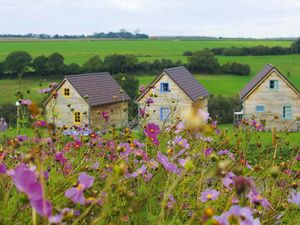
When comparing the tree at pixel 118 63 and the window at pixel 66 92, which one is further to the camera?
the tree at pixel 118 63

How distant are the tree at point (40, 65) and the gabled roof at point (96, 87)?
19730mm

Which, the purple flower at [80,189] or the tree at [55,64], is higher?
the purple flower at [80,189]

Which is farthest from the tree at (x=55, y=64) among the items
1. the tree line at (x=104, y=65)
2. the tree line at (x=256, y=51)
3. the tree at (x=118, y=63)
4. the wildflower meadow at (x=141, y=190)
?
the wildflower meadow at (x=141, y=190)

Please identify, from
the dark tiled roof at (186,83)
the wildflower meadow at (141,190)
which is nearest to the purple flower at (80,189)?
the wildflower meadow at (141,190)

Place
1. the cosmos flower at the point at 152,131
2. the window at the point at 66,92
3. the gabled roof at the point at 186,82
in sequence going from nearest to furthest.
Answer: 1. the cosmos flower at the point at 152,131
2. the gabled roof at the point at 186,82
3. the window at the point at 66,92

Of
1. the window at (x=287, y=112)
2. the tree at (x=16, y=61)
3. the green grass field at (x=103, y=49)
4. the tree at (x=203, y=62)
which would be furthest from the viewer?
the green grass field at (x=103, y=49)

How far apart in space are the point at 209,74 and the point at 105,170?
2195 inches

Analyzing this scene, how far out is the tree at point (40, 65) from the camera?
5028 centimetres

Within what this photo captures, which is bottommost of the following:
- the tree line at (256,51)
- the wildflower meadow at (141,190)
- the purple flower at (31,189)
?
the tree line at (256,51)

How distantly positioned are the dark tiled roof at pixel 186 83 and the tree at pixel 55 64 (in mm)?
23453

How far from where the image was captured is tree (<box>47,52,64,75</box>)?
2050 inches

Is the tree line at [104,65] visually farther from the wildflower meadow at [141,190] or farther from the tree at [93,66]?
the wildflower meadow at [141,190]

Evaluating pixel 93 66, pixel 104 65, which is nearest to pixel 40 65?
pixel 93 66

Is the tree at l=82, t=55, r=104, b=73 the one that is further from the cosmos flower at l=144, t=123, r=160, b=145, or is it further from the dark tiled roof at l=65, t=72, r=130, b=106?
the cosmos flower at l=144, t=123, r=160, b=145
